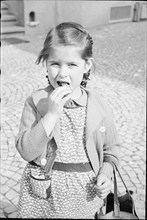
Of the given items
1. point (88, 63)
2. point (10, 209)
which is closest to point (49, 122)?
point (88, 63)

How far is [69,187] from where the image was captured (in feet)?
5.98

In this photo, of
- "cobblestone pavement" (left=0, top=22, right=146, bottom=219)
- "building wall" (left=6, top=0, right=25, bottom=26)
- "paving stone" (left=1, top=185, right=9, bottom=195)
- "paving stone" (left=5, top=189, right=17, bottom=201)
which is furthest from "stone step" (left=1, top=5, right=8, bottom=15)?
"paving stone" (left=5, top=189, right=17, bottom=201)

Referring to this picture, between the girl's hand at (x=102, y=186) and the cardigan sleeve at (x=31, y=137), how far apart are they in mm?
337

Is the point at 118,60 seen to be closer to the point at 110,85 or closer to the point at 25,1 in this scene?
the point at 110,85

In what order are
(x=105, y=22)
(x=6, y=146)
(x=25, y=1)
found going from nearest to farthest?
1. (x=6, y=146)
2. (x=25, y=1)
3. (x=105, y=22)

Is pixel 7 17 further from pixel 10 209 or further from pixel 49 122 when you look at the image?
pixel 49 122

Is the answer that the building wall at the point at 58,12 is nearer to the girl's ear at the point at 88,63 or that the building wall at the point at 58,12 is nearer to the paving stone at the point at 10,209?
the paving stone at the point at 10,209

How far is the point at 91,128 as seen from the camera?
1.77m

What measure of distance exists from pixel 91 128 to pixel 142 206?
1.88m

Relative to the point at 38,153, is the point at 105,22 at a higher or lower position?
lower

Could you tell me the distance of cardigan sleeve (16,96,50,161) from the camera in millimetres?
1634

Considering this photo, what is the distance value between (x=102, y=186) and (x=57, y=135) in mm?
347

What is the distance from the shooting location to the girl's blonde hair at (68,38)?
169 cm

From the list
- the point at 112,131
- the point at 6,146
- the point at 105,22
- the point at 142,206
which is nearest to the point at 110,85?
the point at 6,146
